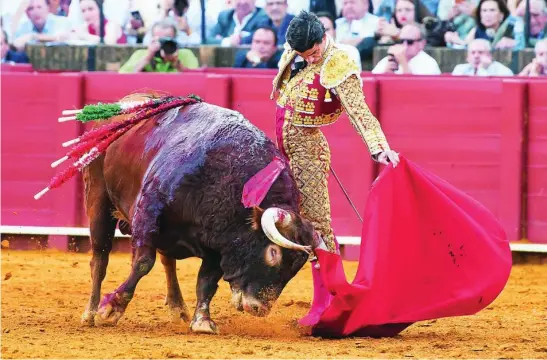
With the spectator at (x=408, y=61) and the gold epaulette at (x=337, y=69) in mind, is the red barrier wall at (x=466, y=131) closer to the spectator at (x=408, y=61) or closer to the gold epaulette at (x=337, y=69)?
the spectator at (x=408, y=61)

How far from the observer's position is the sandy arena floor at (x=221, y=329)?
17.1 ft

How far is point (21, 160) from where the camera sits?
30.5 feet

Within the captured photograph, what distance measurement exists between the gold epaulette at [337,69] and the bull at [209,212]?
0.39m

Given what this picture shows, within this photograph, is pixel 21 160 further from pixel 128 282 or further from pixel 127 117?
pixel 128 282

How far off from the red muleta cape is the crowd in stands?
350 cm

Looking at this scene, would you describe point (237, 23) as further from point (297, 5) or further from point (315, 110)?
point (315, 110)

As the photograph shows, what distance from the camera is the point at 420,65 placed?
958cm

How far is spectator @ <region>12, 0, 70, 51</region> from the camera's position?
36.0ft

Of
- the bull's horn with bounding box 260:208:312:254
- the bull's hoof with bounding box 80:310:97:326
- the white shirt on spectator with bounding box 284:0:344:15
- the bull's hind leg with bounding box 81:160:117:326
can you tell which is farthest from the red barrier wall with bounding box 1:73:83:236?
the bull's horn with bounding box 260:208:312:254

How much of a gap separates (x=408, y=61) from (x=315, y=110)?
12.8 feet


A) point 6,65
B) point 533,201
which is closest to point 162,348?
point 533,201

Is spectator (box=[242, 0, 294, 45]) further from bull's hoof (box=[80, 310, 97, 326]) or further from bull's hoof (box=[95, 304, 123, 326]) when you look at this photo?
bull's hoof (box=[95, 304, 123, 326])

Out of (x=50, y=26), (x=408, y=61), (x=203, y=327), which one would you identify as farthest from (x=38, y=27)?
(x=203, y=327)

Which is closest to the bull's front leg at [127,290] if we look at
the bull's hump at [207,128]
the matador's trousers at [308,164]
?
the bull's hump at [207,128]
